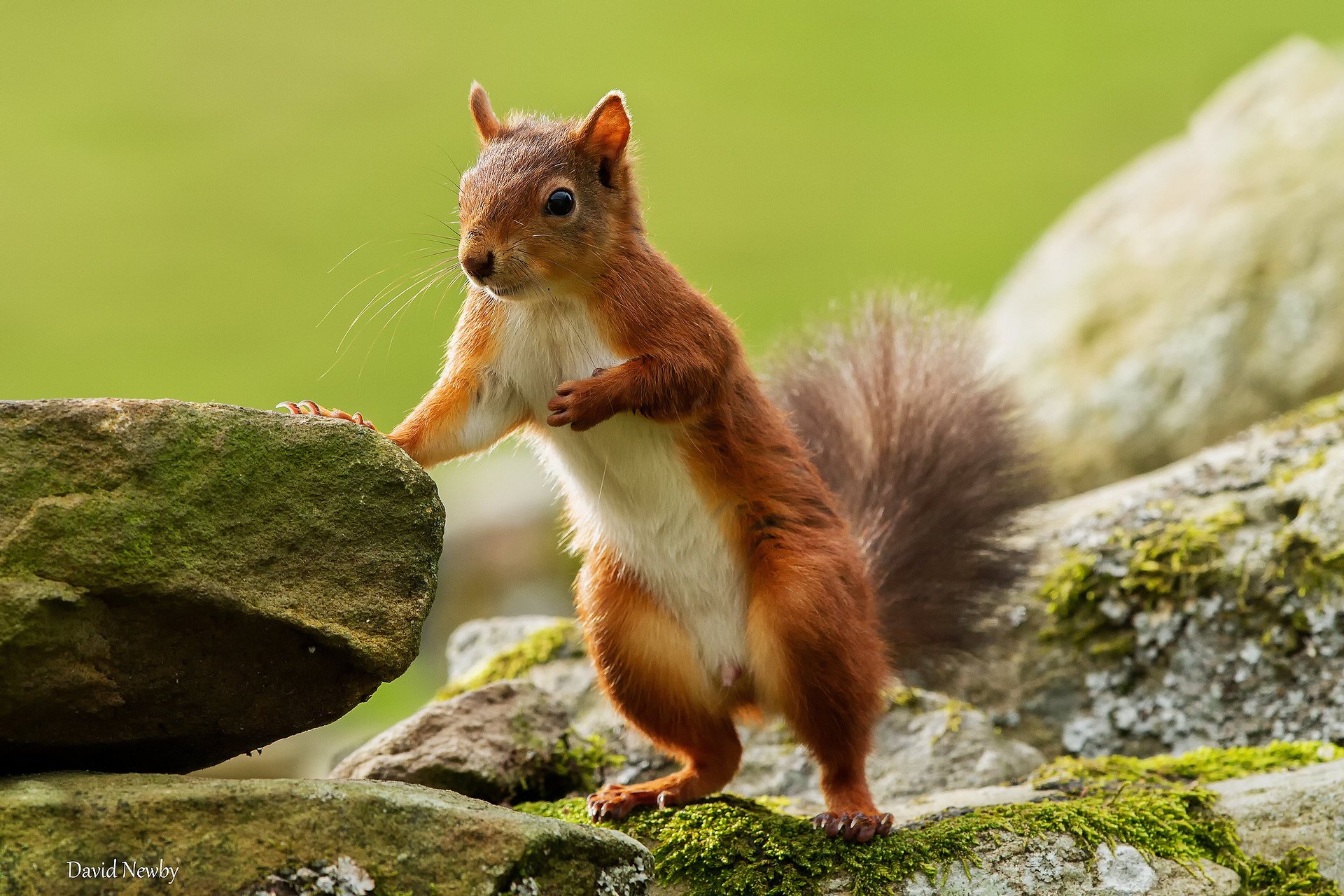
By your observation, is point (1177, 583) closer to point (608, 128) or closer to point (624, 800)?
point (624, 800)

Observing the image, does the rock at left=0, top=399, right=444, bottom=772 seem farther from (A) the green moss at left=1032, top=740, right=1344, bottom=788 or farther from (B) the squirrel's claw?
(A) the green moss at left=1032, top=740, right=1344, bottom=788

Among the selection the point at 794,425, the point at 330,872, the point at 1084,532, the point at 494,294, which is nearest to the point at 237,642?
the point at 330,872

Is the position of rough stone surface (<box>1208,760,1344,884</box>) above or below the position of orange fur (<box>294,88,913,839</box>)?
below

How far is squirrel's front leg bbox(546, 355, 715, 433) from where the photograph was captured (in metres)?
3.35

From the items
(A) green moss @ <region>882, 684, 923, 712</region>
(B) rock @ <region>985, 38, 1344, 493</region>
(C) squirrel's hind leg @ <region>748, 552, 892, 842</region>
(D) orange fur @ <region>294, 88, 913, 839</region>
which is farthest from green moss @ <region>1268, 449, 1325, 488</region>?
(C) squirrel's hind leg @ <region>748, 552, 892, 842</region>

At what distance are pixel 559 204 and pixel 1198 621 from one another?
8.81 feet

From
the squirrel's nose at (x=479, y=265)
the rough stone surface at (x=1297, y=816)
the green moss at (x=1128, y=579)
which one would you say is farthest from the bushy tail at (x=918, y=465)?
the squirrel's nose at (x=479, y=265)

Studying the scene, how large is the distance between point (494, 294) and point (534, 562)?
523 cm

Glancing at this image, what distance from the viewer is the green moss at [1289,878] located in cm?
332

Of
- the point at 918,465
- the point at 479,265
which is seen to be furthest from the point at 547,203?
the point at 918,465

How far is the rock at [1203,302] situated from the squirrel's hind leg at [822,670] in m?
2.82

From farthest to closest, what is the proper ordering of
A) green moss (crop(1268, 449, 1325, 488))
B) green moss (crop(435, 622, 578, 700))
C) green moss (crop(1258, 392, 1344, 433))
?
green moss (crop(435, 622, 578, 700)) → green moss (crop(1258, 392, 1344, 433)) → green moss (crop(1268, 449, 1325, 488))

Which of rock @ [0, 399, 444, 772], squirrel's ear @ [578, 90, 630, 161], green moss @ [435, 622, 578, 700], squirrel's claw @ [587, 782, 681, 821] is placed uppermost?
squirrel's ear @ [578, 90, 630, 161]

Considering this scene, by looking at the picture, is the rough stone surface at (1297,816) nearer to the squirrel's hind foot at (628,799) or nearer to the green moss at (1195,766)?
the green moss at (1195,766)
